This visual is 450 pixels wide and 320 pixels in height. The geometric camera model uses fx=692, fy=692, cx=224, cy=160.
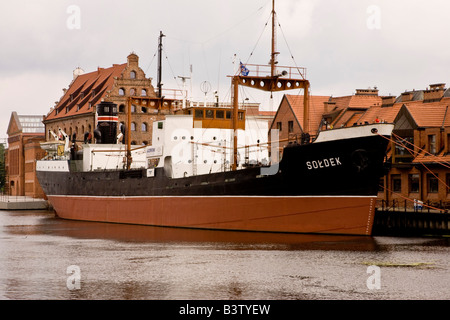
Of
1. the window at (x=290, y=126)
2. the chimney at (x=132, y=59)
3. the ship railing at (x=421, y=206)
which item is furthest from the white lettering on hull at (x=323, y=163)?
the chimney at (x=132, y=59)

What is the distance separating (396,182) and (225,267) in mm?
24960

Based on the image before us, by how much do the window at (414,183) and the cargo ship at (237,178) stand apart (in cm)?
986

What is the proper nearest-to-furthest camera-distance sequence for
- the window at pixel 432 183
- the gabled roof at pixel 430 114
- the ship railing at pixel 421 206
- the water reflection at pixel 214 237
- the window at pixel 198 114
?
the water reflection at pixel 214 237
the ship railing at pixel 421 206
the window at pixel 198 114
the window at pixel 432 183
the gabled roof at pixel 430 114

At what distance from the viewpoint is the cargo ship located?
104 ft

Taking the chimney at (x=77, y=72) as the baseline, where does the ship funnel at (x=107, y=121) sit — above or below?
below

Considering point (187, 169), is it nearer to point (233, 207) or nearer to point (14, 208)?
point (233, 207)

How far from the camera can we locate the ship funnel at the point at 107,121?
5284 cm

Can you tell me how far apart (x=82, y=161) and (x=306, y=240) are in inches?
988

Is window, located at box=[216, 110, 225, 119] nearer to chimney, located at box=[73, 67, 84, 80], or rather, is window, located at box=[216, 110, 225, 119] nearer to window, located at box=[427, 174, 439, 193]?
window, located at box=[427, 174, 439, 193]

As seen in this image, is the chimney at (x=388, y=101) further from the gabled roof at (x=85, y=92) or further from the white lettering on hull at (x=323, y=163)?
the gabled roof at (x=85, y=92)

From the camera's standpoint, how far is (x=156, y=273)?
74.1ft

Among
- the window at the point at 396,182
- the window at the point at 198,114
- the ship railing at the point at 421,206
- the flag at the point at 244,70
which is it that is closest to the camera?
the ship railing at the point at 421,206

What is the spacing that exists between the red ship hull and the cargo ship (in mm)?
49

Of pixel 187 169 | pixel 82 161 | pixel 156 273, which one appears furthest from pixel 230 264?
pixel 82 161
